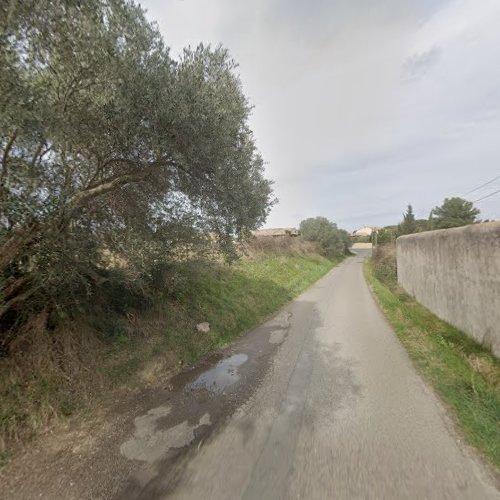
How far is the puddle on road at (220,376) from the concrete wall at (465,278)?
5960 millimetres

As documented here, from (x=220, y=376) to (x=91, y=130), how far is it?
547 cm

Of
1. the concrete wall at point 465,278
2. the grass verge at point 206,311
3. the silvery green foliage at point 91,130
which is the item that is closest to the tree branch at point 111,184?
the silvery green foliage at point 91,130

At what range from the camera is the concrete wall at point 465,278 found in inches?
241

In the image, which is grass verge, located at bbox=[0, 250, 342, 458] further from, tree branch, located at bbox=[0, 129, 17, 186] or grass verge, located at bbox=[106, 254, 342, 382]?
tree branch, located at bbox=[0, 129, 17, 186]

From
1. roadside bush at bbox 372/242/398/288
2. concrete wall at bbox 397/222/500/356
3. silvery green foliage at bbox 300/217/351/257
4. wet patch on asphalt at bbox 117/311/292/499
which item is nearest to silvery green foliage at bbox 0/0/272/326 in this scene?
wet patch on asphalt at bbox 117/311/292/499

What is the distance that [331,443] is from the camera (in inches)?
139

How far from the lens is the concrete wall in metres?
6.13

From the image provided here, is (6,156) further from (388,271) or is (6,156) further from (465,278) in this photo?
A: (388,271)

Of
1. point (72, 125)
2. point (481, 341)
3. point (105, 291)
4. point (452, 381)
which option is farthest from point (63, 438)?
point (481, 341)

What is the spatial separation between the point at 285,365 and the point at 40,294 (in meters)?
5.37

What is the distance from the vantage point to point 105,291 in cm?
646

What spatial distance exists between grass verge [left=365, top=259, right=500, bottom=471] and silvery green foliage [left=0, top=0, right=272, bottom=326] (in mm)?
5527

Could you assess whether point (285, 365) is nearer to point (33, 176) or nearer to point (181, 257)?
point (181, 257)

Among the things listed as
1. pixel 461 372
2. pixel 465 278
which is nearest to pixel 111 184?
pixel 461 372
